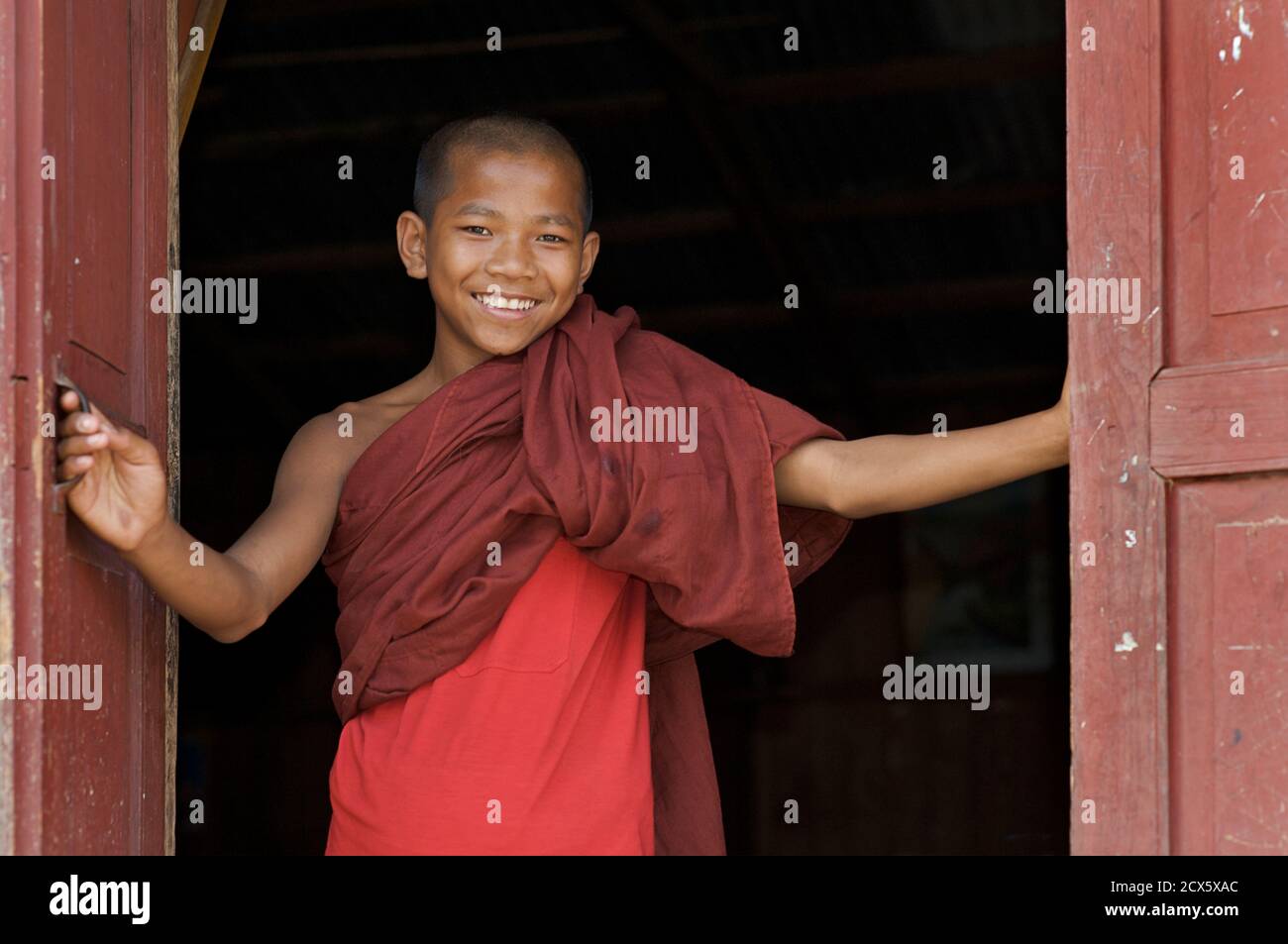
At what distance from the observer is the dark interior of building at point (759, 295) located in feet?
19.5

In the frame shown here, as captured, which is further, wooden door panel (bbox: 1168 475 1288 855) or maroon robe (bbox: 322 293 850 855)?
maroon robe (bbox: 322 293 850 855)

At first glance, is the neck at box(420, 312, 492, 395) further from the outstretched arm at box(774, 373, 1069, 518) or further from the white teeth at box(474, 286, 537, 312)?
the outstretched arm at box(774, 373, 1069, 518)

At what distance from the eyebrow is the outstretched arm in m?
0.60

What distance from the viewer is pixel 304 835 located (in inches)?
303

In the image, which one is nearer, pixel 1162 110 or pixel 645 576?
pixel 1162 110

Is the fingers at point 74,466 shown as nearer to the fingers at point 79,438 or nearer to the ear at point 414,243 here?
the fingers at point 79,438

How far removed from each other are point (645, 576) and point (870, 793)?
5.22m

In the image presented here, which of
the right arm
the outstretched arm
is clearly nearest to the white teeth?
the right arm

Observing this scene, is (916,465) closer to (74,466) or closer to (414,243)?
(414,243)

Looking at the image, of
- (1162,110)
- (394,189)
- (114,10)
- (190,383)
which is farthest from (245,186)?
(1162,110)

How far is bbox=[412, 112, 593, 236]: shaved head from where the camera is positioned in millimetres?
3459

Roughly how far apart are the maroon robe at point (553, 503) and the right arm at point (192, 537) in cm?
8

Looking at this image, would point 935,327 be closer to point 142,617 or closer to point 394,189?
point 394,189

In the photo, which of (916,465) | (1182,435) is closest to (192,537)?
(916,465)
